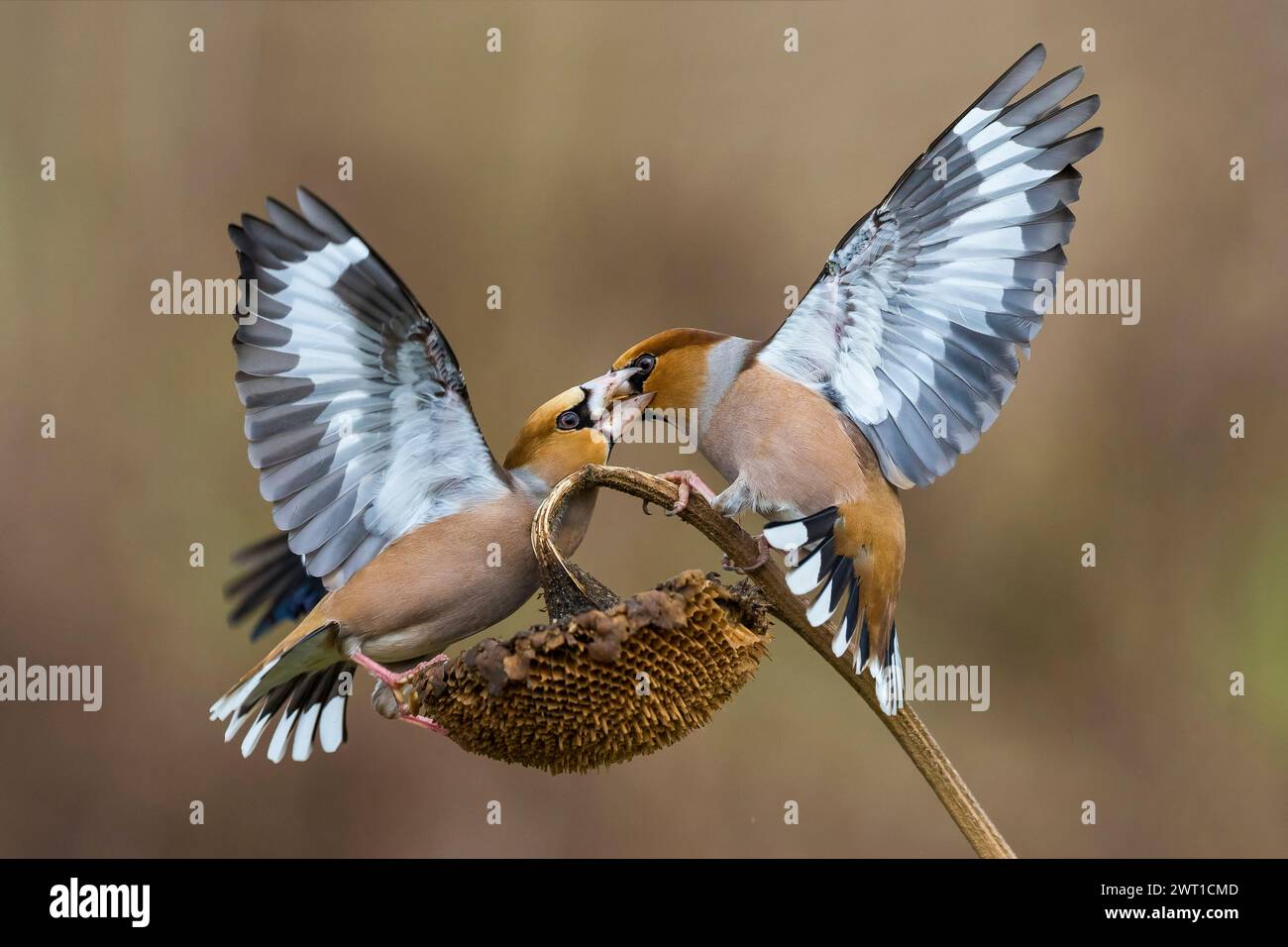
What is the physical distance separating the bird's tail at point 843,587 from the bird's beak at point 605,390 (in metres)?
0.42

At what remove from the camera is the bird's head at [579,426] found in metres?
2.76

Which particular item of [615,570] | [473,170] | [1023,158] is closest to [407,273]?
[473,170]

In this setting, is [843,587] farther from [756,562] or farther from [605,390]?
[605,390]

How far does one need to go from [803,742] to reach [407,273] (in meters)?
2.67

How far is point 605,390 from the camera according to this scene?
2.75 metres

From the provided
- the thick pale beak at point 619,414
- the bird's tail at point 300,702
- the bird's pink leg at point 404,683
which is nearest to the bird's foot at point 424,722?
the bird's pink leg at point 404,683

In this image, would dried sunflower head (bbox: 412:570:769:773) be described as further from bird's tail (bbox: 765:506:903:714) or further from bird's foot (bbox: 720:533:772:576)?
bird's tail (bbox: 765:506:903:714)

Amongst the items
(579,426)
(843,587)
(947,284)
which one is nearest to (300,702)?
(579,426)

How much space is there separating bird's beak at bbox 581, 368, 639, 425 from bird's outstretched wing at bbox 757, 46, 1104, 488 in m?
0.36

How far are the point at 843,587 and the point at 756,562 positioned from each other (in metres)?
0.30

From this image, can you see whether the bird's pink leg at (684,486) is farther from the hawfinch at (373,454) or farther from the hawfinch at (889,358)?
the hawfinch at (373,454)

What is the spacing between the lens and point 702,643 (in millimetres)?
2271

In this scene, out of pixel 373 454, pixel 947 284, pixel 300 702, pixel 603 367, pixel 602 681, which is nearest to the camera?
pixel 602 681

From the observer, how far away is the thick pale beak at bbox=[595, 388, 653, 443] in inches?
110
